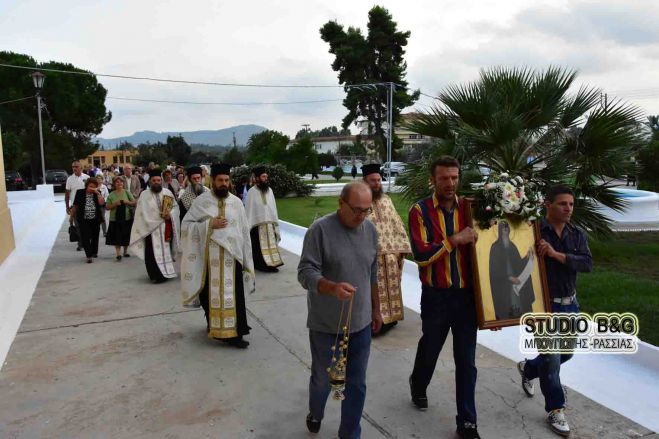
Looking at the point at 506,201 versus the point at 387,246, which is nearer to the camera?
the point at 506,201

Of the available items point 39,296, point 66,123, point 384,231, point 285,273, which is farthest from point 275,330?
point 66,123

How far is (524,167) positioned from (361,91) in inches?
1530

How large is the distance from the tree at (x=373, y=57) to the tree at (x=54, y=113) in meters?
18.5

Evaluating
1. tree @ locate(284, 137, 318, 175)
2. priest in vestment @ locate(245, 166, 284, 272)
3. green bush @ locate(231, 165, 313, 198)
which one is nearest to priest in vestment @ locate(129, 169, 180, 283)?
priest in vestment @ locate(245, 166, 284, 272)

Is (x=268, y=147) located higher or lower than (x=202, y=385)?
higher

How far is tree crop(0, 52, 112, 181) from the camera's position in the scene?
4166 centimetres

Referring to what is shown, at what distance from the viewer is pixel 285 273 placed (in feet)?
29.5

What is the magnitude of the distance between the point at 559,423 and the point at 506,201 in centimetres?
153

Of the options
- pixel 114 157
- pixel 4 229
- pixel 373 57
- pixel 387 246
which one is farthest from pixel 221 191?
pixel 114 157

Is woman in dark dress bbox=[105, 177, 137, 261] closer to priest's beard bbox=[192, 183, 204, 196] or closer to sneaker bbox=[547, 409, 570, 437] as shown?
priest's beard bbox=[192, 183, 204, 196]

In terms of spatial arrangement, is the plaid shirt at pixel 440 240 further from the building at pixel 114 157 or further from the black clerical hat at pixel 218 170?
the building at pixel 114 157

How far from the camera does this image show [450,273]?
3.58 metres

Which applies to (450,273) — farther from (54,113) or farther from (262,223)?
(54,113)

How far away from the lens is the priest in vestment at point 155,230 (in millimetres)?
8344
